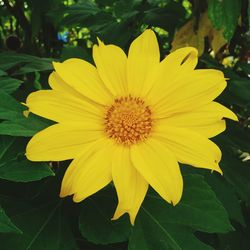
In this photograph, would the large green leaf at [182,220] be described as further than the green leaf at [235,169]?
No

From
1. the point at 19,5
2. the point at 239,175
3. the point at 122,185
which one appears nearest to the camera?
the point at 122,185

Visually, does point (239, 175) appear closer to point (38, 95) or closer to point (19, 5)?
point (38, 95)

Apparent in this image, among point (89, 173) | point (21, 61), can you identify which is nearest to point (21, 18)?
point (21, 61)

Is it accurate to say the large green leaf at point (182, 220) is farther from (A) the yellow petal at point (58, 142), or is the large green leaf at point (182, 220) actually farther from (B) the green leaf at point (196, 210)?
(A) the yellow petal at point (58, 142)

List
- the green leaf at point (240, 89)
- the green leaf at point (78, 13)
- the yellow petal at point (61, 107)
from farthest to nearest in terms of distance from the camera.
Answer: the green leaf at point (78, 13) < the green leaf at point (240, 89) < the yellow petal at point (61, 107)

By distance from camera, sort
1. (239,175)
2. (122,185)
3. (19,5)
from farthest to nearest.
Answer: (19,5), (239,175), (122,185)

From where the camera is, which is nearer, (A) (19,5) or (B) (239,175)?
(B) (239,175)

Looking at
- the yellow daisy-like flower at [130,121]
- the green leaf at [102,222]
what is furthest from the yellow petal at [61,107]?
the green leaf at [102,222]

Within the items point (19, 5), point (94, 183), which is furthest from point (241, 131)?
point (19, 5)
